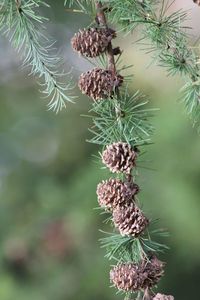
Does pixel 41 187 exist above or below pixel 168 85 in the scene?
below

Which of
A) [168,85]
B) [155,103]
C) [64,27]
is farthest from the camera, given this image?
[64,27]

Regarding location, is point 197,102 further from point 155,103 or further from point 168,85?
point 168,85

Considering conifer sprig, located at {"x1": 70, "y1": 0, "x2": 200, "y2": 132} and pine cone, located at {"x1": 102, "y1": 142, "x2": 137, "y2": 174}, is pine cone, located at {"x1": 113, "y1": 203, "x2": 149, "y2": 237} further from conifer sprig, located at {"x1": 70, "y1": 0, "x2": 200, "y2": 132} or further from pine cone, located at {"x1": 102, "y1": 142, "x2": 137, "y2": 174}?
conifer sprig, located at {"x1": 70, "y1": 0, "x2": 200, "y2": 132}

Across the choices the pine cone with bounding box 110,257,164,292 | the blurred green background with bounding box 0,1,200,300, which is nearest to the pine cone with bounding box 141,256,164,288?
the pine cone with bounding box 110,257,164,292

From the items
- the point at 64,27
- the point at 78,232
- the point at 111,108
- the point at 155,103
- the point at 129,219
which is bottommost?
the point at 78,232

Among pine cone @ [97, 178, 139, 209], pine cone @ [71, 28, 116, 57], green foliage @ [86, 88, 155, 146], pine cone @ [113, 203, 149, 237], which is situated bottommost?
pine cone @ [113, 203, 149, 237]

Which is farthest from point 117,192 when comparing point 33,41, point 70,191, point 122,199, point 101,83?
point 70,191

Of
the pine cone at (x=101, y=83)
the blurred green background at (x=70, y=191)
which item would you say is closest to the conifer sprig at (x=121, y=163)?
the pine cone at (x=101, y=83)

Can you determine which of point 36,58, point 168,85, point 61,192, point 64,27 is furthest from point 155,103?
point 36,58
